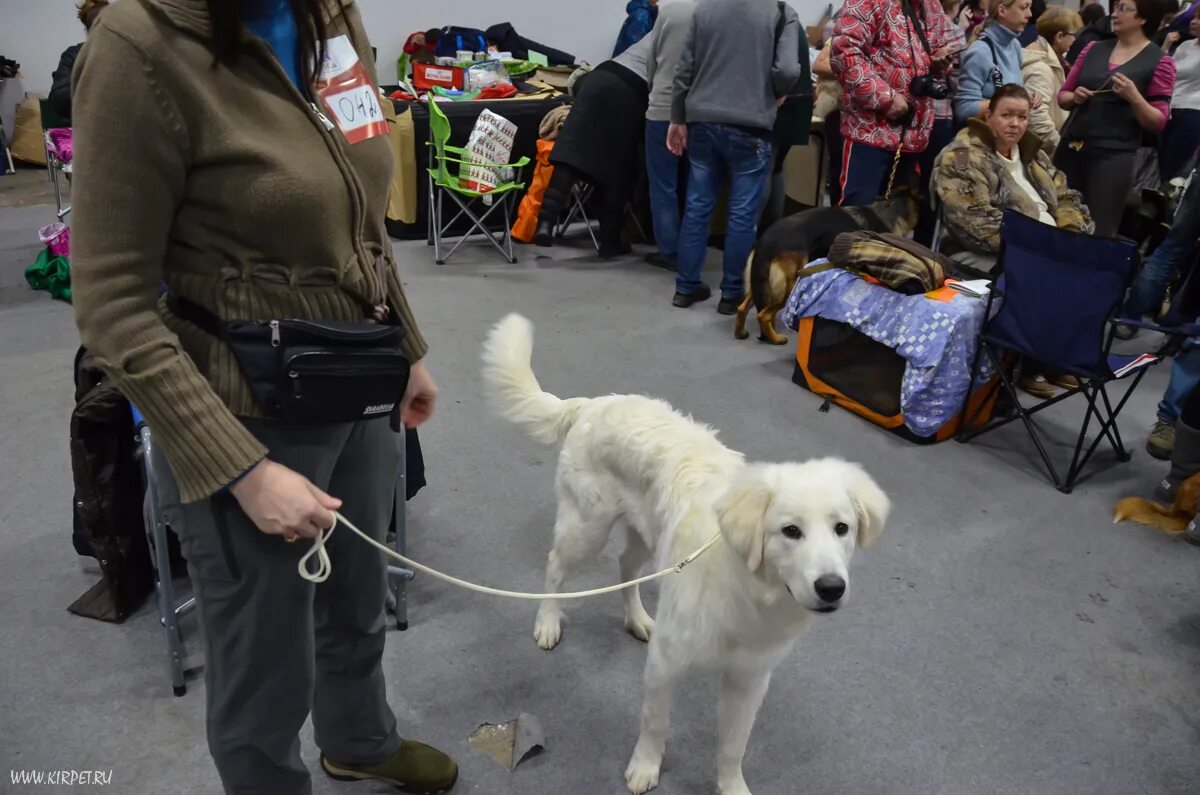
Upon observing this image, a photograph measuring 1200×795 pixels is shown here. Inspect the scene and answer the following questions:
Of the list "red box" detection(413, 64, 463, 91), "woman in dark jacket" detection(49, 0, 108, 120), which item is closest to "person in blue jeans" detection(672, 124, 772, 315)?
"red box" detection(413, 64, 463, 91)

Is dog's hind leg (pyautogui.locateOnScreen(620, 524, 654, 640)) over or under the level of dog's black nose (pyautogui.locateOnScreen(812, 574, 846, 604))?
under

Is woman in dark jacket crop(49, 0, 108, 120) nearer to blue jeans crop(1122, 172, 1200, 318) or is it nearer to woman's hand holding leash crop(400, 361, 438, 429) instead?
woman's hand holding leash crop(400, 361, 438, 429)

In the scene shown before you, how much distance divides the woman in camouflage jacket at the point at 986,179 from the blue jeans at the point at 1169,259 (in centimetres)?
66

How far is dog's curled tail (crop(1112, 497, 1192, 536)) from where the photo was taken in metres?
2.70

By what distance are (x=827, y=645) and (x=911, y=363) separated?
137cm

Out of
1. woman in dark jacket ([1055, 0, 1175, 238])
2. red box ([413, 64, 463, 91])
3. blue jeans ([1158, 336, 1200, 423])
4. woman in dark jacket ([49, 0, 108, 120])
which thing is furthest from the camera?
red box ([413, 64, 463, 91])

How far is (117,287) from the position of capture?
861mm

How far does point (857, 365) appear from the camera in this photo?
11.1 ft

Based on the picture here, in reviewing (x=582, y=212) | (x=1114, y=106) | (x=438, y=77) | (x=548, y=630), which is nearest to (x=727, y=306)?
(x=582, y=212)

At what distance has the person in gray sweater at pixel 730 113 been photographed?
13.2 ft

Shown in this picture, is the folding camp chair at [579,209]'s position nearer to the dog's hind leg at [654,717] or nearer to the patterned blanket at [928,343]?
the patterned blanket at [928,343]

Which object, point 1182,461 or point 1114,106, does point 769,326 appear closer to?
point 1182,461

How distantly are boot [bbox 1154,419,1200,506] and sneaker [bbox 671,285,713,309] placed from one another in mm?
2293

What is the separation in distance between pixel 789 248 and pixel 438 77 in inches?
123
